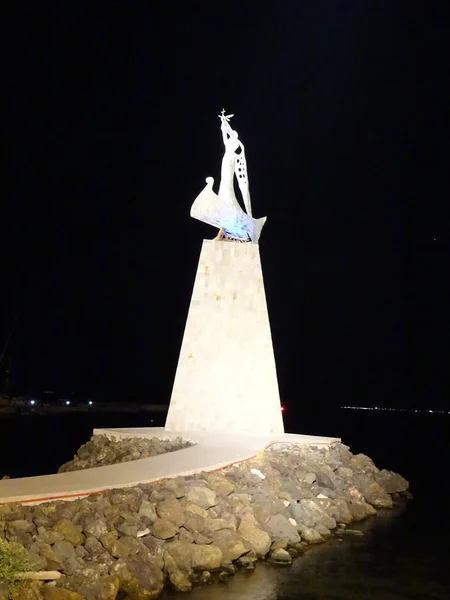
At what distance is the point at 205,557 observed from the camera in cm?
816

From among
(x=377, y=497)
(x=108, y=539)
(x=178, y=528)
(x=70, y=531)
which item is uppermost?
(x=70, y=531)

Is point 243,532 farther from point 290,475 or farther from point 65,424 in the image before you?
point 65,424

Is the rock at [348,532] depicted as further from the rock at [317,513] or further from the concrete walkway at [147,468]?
the concrete walkway at [147,468]

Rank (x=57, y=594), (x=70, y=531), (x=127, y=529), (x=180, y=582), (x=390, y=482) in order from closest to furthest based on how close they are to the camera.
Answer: (x=57, y=594)
(x=70, y=531)
(x=180, y=582)
(x=127, y=529)
(x=390, y=482)

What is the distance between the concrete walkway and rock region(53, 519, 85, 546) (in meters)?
0.41

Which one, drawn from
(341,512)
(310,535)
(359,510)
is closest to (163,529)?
(310,535)

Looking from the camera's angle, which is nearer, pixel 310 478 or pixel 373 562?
pixel 373 562

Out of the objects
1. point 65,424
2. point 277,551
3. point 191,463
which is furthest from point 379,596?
point 65,424

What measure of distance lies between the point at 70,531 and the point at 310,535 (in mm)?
4287

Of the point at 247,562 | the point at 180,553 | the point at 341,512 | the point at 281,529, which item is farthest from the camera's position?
the point at 341,512

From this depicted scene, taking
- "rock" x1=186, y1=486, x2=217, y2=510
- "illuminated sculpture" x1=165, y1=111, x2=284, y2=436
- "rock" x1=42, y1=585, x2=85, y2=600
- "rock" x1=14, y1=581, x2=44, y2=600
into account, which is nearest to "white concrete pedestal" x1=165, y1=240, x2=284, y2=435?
"illuminated sculpture" x1=165, y1=111, x2=284, y2=436

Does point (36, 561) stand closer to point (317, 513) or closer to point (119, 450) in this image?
point (317, 513)

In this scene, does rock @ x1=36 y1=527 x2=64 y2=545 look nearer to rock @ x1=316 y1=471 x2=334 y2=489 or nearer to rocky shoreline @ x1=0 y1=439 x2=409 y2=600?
rocky shoreline @ x1=0 y1=439 x2=409 y2=600

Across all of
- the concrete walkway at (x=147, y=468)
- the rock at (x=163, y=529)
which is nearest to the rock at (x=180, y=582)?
the rock at (x=163, y=529)
